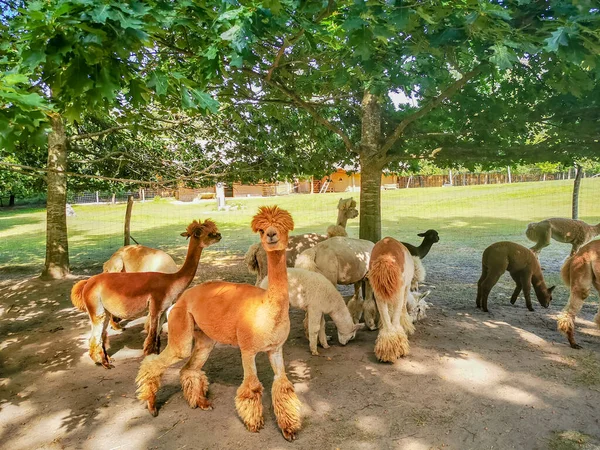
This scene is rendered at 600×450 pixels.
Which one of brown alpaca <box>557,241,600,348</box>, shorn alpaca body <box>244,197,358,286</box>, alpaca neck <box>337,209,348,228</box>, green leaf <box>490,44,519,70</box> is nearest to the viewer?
green leaf <box>490,44,519,70</box>

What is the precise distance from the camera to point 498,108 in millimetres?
6133

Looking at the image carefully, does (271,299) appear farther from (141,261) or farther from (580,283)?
(580,283)

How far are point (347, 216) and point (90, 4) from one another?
18.6ft

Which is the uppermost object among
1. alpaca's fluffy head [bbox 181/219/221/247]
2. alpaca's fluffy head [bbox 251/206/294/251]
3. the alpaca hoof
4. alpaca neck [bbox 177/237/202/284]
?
alpaca's fluffy head [bbox 251/206/294/251]

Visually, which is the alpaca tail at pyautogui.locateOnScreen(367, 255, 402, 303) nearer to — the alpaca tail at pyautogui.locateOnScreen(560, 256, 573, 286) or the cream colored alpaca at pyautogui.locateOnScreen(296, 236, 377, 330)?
the cream colored alpaca at pyautogui.locateOnScreen(296, 236, 377, 330)

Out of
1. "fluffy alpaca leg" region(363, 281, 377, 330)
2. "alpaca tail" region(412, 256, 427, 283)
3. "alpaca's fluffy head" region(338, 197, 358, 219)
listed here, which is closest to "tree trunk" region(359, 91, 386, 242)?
"alpaca's fluffy head" region(338, 197, 358, 219)

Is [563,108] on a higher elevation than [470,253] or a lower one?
higher

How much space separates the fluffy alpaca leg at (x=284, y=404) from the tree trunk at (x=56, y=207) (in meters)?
7.13

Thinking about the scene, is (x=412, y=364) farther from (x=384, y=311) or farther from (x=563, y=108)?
(x=563, y=108)

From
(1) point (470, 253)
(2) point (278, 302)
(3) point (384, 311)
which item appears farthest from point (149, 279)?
(1) point (470, 253)

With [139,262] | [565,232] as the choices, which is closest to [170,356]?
[139,262]

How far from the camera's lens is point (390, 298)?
4.26 meters

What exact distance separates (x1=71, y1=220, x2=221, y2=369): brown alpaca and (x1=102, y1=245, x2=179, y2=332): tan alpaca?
1094 millimetres

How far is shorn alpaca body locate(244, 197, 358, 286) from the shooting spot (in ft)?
18.6
